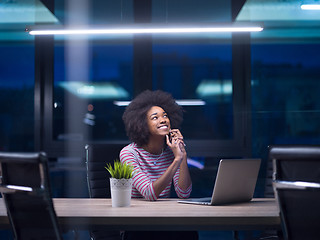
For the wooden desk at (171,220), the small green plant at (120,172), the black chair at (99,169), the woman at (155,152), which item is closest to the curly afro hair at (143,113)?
the woman at (155,152)

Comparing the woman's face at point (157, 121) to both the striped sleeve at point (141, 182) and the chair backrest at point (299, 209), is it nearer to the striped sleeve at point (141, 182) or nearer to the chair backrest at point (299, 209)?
the striped sleeve at point (141, 182)

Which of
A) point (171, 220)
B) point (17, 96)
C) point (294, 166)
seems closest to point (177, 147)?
point (171, 220)

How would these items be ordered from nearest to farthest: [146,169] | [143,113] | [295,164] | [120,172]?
[295,164]
[120,172]
[146,169]
[143,113]

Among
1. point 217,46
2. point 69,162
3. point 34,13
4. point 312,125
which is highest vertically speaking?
point 34,13

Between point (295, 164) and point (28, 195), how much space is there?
106 cm

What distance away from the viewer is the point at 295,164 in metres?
1.56

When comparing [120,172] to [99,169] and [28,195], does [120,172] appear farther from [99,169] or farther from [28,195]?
[99,169]

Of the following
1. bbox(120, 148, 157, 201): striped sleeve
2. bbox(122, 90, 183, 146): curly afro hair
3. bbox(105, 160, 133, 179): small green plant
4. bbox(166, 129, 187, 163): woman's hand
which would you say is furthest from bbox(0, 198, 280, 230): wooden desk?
bbox(122, 90, 183, 146): curly afro hair

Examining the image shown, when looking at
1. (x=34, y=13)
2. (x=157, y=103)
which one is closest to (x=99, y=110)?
(x=34, y=13)

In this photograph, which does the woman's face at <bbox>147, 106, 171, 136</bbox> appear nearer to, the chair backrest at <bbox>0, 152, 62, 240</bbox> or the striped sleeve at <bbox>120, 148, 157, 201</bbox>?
the striped sleeve at <bbox>120, 148, 157, 201</bbox>

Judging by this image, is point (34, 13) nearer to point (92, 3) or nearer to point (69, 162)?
point (92, 3)

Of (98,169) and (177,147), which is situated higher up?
(177,147)

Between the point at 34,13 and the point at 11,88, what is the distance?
35.3 inches

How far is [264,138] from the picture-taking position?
15.0 ft
